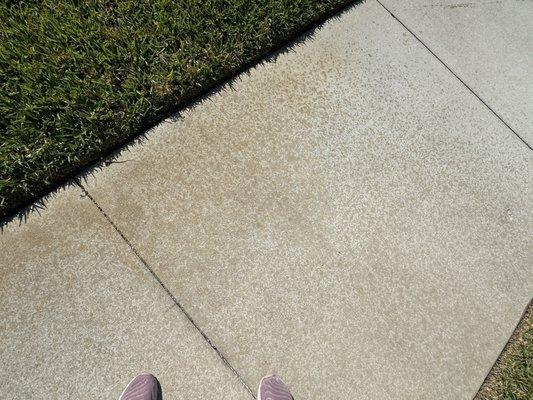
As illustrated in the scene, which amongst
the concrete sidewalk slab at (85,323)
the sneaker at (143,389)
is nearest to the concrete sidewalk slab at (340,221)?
the concrete sidewalk slab at (85,323)

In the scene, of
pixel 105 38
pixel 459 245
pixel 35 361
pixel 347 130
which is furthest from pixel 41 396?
pixel 459 245

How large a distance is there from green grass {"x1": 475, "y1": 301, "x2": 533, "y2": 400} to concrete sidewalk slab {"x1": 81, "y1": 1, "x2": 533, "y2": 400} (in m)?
0.08

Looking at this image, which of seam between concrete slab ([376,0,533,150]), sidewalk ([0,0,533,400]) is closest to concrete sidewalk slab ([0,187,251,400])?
sidewalk ([0,0,533,400])

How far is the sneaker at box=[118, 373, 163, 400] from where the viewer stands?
6.34ft

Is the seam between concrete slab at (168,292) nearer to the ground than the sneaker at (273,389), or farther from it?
farther from it

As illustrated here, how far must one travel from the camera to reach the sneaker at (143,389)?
1.93m

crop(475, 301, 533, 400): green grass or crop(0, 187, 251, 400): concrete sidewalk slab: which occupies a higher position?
crop(0, 187, 251, 400): concrete sidewalk slab

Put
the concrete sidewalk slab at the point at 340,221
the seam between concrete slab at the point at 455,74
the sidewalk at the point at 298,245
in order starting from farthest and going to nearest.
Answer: the seam between concrete slab at the point at 455,74 < the concrete sidewalk slab at the point at 340,221 < the sidewalk at the point at 298,245

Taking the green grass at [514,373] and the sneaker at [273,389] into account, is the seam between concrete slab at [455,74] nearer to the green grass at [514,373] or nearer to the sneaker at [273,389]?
the green grass at [514,373]

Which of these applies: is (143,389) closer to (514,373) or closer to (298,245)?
(298,245)

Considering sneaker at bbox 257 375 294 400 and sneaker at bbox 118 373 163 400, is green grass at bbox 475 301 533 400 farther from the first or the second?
sneaker at bbox 118 373 163 400

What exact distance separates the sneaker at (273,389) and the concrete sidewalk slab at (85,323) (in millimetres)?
98

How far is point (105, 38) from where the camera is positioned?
2.58 m

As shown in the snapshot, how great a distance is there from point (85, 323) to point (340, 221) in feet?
4.67
